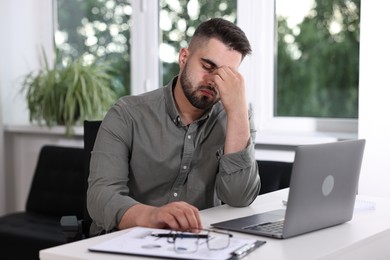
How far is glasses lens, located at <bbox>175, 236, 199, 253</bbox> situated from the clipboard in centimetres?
1

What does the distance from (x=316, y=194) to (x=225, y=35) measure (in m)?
0.70

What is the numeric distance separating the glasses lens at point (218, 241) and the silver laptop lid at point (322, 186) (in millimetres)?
161

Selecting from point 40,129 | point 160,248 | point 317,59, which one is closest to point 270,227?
point 160,248

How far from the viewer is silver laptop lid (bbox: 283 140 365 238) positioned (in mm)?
1665

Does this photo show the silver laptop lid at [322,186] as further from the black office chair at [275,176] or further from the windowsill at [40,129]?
the windowsill at [40,129]

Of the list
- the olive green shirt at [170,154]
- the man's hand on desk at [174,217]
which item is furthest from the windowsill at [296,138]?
the man's hand on desk at [174,217]

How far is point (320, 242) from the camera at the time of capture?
169cm

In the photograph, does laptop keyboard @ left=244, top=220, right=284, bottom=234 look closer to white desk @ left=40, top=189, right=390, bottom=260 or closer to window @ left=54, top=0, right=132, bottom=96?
white desk @ left=40, top=189, right=390, bottom=260

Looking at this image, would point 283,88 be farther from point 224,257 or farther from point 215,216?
point 224,257

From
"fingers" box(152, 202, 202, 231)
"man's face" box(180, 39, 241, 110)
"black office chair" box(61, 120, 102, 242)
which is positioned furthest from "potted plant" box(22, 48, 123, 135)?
"fingers" box(152, 202, 202, 231)

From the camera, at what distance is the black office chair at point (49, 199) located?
3510mm

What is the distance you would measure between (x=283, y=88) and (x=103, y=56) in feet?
4.41

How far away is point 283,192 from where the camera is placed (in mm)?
2461

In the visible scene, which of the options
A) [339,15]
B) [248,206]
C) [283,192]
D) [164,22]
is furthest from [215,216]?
[164,22]
